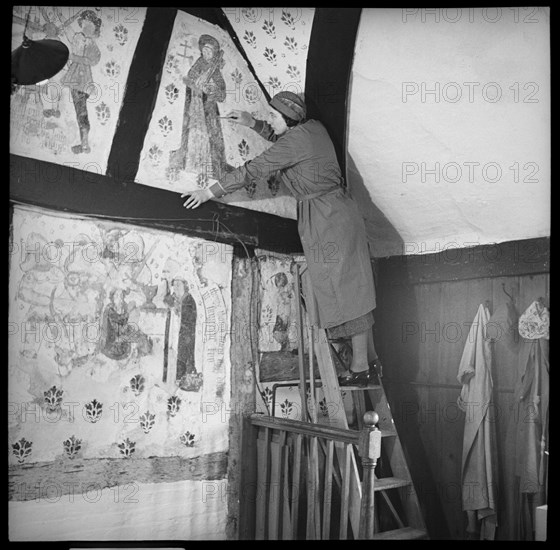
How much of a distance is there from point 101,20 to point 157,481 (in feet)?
6.99

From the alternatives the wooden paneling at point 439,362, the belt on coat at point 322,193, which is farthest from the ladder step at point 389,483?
the belt on coat at point 322,193

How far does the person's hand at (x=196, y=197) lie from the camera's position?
3268mm

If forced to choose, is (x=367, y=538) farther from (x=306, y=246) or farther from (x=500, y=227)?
(x=500, y=227)

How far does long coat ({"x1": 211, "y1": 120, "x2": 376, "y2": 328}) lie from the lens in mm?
3311

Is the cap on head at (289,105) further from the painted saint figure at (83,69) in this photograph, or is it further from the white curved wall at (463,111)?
the painted saint figure at (83,69)

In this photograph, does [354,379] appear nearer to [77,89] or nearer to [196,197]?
[196,197]

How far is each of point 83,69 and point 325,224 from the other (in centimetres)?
133

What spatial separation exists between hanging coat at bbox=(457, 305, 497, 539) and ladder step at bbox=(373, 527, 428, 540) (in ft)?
1.16

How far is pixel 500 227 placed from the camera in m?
3.39

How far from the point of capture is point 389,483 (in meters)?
3.20

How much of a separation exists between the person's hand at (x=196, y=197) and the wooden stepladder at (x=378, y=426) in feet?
2.11

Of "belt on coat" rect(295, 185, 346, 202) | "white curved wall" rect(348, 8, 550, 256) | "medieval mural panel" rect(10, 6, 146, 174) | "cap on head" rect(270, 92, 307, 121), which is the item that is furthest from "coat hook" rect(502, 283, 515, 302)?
"medieval mural panel" rect(10, 6, 146, 174)

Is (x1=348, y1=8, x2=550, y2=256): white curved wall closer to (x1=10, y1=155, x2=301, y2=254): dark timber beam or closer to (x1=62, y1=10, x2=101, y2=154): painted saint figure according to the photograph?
(x1=10, y1=155, x2=301, y2=254): dark timber beam

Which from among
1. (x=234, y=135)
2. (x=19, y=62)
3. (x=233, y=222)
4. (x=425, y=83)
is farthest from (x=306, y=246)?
(x=19, y=62)
